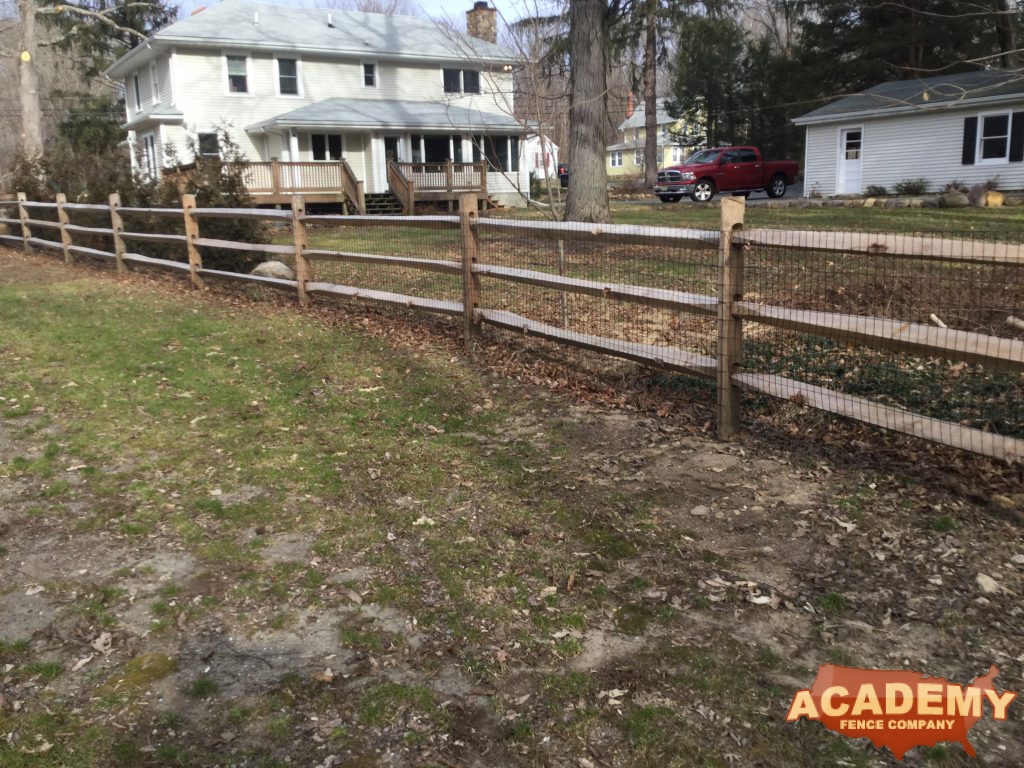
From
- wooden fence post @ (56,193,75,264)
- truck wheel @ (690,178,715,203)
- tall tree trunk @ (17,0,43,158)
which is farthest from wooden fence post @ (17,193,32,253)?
truck wheel @ (690,178,715,203)

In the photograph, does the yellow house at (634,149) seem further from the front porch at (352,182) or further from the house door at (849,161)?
the house door at (849,161)

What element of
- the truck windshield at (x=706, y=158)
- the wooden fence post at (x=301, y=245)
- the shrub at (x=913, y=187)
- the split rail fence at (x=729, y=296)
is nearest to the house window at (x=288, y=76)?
the truck windshield at (x=706, y=158)

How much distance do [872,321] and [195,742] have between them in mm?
3708

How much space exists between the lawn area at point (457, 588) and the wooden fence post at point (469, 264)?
1.51m

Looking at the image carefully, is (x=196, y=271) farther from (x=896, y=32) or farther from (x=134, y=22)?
(x=134, y=22)

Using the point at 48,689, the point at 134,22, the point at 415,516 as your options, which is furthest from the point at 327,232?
the point at 134,22

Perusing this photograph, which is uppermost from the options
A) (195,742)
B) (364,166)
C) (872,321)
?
(364,166)

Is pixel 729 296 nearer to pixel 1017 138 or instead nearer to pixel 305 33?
pixel 1017 138

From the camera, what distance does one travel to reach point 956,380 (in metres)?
5.66

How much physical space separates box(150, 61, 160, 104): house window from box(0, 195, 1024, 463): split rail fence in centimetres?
1992

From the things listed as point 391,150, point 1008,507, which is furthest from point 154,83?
point 1008,507

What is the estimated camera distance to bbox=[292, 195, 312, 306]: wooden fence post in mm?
9922

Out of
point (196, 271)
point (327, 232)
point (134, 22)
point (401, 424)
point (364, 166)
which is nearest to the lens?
point (401, 424)

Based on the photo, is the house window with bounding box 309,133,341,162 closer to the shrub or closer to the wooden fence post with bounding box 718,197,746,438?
the shrub
